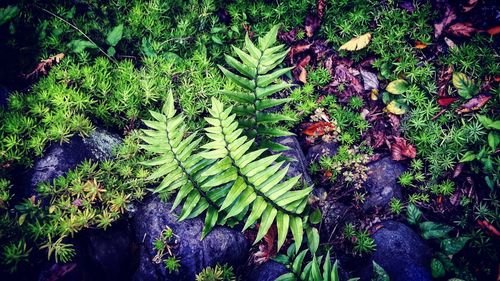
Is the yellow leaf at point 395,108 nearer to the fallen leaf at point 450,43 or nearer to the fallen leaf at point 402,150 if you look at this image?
the fallen leaf at point 402,150

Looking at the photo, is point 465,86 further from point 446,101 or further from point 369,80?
point 369,80

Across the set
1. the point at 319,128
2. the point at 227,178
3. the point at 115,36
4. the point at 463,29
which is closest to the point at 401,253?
the point at 319,128

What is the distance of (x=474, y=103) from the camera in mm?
3975

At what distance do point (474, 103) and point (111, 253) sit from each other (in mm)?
4780

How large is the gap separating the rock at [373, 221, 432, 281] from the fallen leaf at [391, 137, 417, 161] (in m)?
0.89

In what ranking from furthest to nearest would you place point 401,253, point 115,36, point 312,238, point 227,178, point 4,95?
point 115,36
point 4,95
point 401,253
point 312,238
point 227,178

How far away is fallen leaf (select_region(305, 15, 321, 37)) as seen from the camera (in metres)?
4.77

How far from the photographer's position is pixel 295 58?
4840 millimetres

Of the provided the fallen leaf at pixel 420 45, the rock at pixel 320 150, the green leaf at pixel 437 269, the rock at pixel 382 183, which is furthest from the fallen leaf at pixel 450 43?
the green leaf at pixel 437 269

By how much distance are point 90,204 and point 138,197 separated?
1.68 ft

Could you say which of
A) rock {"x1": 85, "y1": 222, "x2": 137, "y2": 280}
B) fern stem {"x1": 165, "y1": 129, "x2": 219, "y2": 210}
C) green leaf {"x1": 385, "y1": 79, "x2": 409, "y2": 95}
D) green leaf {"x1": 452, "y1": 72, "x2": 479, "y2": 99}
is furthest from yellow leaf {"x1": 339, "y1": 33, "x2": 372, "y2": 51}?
rock {"x1": 85, "y1": 222, "x2": 137, "y2": 280}

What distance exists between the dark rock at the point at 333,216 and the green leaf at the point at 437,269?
0.99m

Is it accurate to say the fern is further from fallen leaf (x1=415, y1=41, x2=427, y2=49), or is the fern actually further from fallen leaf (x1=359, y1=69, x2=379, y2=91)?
fallen leaf (x1=415, y1=41, x2=427, y2=49)

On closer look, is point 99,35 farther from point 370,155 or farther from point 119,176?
point 370,155
